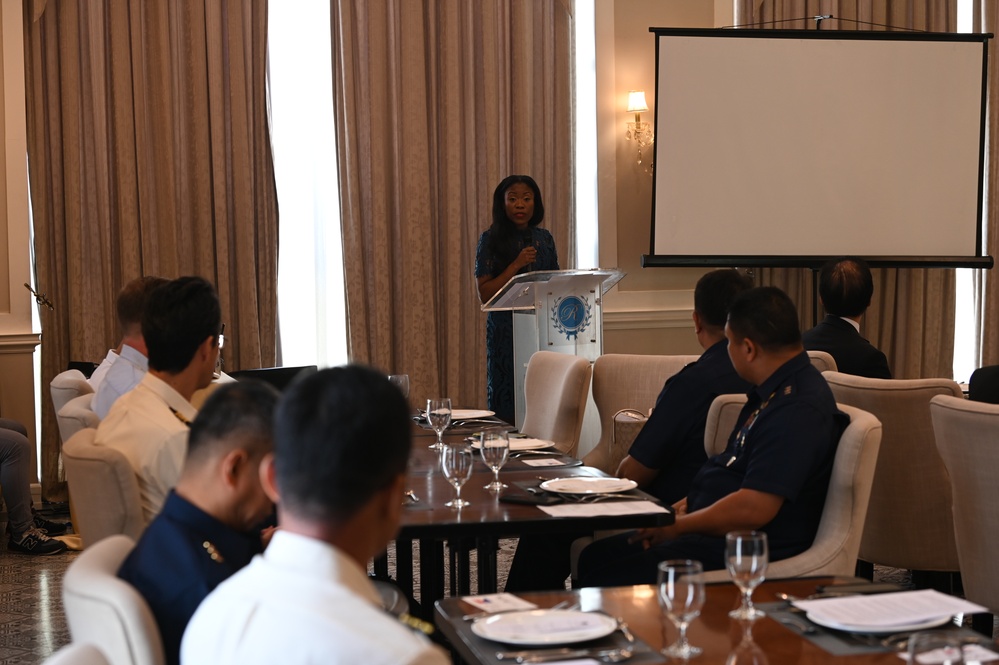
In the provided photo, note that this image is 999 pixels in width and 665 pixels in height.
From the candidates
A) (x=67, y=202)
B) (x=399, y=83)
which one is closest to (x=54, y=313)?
(x=67, y=202)

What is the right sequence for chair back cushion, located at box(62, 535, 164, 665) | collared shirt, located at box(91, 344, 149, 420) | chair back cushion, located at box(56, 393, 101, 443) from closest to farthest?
1. chair back cushion, located at box(62, 535, 164, 665)
2. chair back cushion, located at box(56, 393, 101, 443)
3. collared shirt, located at box(91, 344, 149, 420)

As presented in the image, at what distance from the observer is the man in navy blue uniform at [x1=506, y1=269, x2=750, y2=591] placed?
3.48 meters

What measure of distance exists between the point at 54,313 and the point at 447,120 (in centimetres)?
261

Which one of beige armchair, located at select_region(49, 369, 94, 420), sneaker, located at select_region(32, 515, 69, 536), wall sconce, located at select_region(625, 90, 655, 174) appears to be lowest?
sneaker, located at select_region(32, 515, 69, 536)

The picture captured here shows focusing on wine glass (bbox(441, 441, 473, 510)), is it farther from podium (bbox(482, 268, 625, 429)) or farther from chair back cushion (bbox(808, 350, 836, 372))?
podium (bbox(482, 268, 625, 429))

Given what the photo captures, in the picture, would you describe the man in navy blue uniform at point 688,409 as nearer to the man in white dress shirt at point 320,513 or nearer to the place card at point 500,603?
the place card at point 500,603

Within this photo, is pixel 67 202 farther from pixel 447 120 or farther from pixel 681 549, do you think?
pixel 681 549

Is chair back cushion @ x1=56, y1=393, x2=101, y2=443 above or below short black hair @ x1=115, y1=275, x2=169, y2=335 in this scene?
below

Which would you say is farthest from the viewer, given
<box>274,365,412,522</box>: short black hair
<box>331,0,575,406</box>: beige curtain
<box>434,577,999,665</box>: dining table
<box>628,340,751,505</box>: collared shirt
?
<box>331,0,575,406</box>: beige curtain

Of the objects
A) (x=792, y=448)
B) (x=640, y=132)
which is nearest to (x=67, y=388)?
(x=792, y=448)

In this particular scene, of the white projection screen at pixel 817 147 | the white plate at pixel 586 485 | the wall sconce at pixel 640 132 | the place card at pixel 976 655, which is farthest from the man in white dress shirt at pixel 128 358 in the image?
the wall sconce at pixel 640 132

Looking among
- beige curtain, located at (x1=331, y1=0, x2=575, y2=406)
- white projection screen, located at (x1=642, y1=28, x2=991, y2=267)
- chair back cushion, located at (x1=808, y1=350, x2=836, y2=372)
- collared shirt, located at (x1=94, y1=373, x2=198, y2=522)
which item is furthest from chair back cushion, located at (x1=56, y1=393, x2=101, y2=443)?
white projection screen, located at (x1=642, y1=28, x2=991, y2=267)

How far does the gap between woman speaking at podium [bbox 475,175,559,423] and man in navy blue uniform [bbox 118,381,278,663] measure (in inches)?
170

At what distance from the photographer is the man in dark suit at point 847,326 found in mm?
4723
